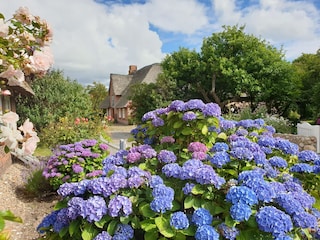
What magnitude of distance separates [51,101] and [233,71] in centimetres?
1152

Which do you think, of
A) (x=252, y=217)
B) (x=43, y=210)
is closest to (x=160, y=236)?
(x=252, y=217)

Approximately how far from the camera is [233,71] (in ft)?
61.9

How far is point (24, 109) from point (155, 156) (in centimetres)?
1312

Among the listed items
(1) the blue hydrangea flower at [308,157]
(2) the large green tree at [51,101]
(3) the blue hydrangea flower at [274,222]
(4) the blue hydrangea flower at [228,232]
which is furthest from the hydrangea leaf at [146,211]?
(2) the large green tree at [51,101]

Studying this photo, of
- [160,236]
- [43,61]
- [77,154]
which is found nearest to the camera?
[43,61]

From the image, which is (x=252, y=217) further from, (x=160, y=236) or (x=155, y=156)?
(x=155, y=156)

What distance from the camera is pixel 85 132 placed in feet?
35.8

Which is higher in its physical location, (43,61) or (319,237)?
(43,61)

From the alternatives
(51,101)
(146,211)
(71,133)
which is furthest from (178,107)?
(51,101)

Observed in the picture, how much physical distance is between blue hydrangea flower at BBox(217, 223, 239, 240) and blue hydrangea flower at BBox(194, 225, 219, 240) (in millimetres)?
71

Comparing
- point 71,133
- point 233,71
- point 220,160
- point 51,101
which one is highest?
point 233,71

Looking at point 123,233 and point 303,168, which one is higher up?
point 303,168

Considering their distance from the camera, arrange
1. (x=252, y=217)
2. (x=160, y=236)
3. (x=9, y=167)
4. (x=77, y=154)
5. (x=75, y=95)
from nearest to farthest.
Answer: (x=252, y=217)
(x=160, y=236)
(x=77, y=154)
(x=9, y=167)
(x=75, y=95)

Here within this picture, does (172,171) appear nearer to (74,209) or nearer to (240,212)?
(240,212)
